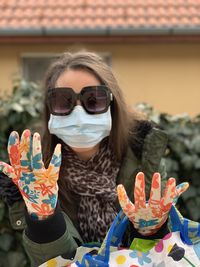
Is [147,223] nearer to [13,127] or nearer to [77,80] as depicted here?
[77,80]

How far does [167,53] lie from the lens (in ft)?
24.0

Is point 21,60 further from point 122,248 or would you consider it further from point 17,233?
point 122,248

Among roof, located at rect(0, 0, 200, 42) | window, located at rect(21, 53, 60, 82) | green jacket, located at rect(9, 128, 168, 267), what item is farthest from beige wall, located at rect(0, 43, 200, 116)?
green jacket, located at rect(9, 128, 168, 267)

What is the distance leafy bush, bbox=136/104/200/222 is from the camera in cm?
326

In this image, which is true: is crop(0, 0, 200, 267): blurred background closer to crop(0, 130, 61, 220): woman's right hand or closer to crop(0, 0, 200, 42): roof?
crop(0, 0, 200, 42): roof

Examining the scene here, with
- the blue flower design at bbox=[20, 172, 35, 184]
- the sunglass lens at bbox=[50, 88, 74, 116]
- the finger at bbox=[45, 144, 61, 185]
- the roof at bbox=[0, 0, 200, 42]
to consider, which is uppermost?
the roof at bbox=[0, 0, 200, 42]

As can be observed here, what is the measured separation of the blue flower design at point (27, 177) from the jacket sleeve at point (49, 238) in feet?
0.46

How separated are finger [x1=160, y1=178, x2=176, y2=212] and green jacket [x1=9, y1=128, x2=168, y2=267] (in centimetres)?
34

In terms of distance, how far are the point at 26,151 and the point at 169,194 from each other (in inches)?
17.7

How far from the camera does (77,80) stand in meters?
2.07

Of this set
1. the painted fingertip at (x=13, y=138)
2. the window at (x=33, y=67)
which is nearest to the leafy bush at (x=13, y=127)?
the painted fingertip at (x=13, y=138)

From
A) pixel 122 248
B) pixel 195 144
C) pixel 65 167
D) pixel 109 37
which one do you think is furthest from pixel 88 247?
→ pixel 109 37

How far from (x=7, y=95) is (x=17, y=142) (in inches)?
74.3

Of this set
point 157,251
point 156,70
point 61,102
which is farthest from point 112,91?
point 156,70
